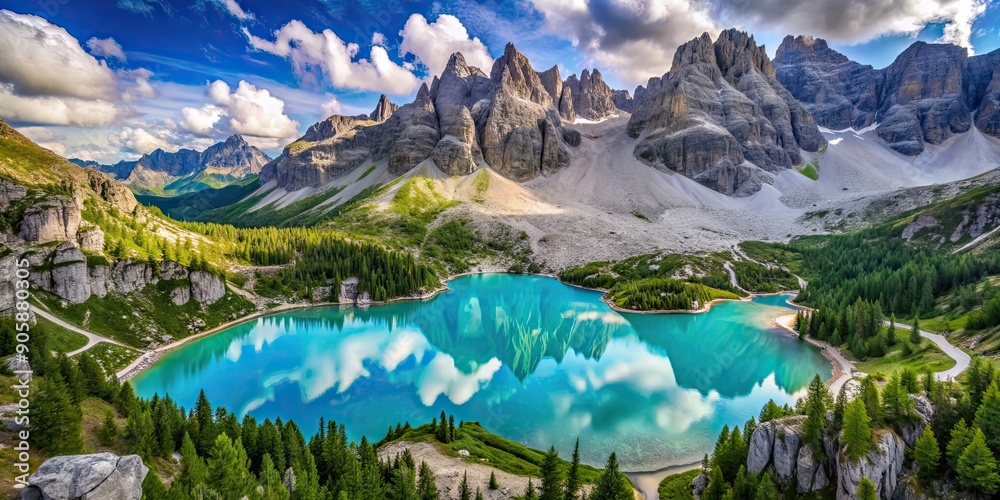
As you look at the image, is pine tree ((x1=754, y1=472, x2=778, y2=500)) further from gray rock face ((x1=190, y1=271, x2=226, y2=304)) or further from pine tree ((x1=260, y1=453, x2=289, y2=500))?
gray rock face ((x1=190, y1=271, x2=226, y2=304))

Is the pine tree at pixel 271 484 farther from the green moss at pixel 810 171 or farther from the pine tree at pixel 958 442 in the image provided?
the green moss at pixel 810 171

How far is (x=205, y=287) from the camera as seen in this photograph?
6794cm

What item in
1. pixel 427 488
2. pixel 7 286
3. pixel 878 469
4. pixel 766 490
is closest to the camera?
pixel 878 469

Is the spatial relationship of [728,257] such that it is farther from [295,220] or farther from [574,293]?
[295,220]

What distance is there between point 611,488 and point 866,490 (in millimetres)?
11156

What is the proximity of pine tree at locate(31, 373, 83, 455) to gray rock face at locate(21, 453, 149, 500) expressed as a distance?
7.56 metres

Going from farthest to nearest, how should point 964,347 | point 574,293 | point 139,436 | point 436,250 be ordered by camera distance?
point 436,250 < point 574,293 < point 964,347 < point 139,436

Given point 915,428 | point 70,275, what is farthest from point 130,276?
point 915,428

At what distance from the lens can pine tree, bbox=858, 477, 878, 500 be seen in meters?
19.4

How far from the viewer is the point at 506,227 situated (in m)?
135

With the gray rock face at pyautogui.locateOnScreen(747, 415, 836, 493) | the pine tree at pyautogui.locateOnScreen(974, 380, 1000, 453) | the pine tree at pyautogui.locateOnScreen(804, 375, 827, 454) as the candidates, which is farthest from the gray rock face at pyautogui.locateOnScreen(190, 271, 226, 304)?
the pine tree at pyautogui.locateOnScreen(974, 380, 1000, 453)

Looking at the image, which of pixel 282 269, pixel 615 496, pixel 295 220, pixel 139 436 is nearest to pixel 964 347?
pixel 615 496

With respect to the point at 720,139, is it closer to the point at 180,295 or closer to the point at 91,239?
the point at 180,295

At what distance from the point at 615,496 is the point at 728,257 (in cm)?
10551
